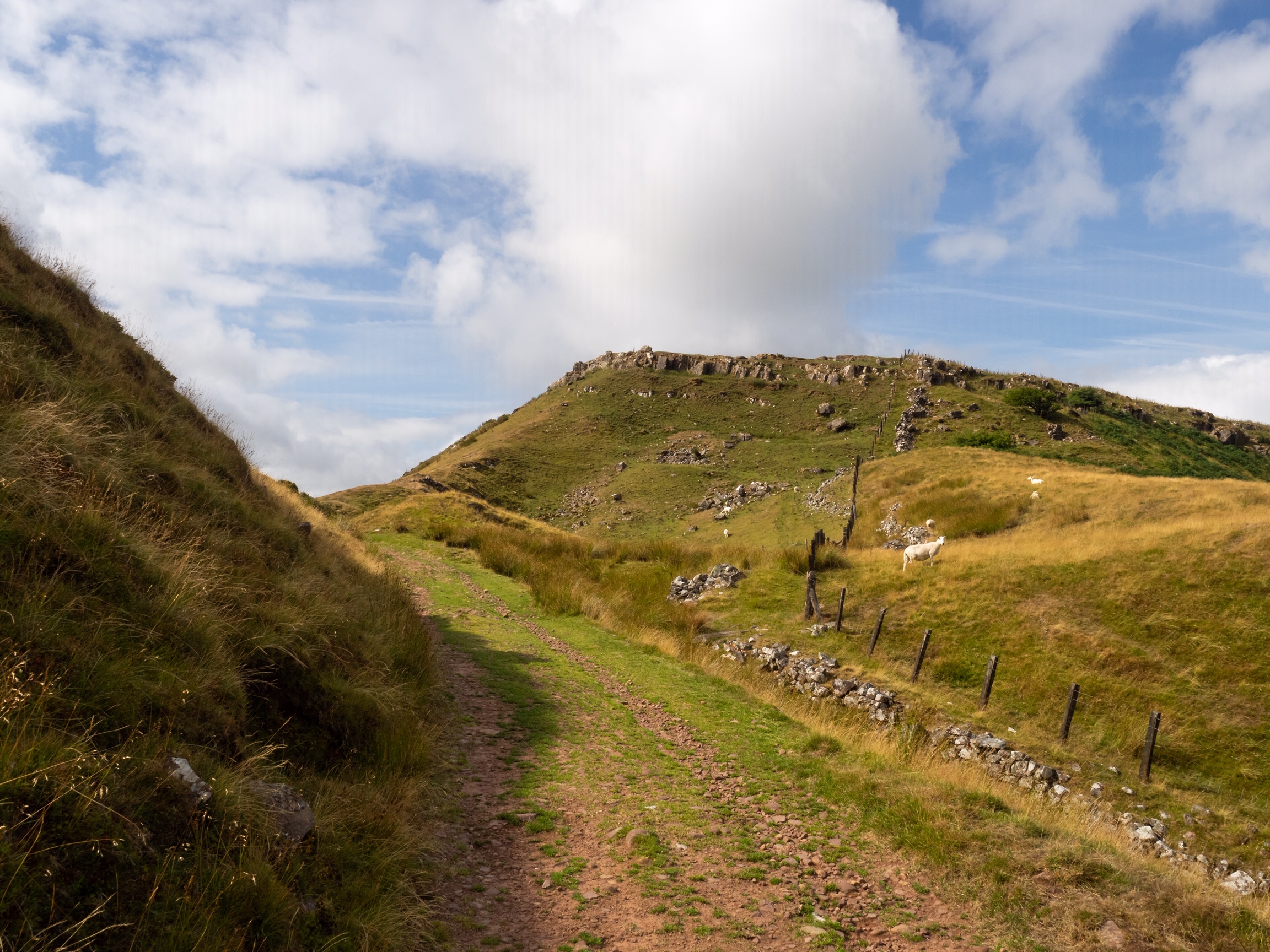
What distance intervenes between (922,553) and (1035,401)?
69.7 metres

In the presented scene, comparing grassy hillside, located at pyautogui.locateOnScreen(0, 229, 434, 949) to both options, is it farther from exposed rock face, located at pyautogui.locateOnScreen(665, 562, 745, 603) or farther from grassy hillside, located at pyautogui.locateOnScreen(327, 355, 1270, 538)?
grassy hillside, located at pyautogui.locateOnScreen(327, 355, 1270, 538)

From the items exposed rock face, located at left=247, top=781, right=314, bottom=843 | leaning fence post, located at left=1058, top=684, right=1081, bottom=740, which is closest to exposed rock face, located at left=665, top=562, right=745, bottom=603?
leaning fence post, located at left=1058, top=684, right=1081, bottom=740

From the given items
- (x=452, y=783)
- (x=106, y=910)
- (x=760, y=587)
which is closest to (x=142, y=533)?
(x=106, y=910)

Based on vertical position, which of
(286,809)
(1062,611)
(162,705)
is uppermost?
(1062,611)

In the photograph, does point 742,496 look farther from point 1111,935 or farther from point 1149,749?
point 1111,935

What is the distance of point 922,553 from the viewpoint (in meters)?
26.9

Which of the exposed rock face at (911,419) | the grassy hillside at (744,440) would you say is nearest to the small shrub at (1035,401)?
the grassy hillside at (744,440)

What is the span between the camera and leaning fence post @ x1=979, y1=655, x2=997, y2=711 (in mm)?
16562

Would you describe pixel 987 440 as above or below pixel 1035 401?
below

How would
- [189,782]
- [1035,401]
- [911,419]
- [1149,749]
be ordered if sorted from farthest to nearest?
[911,419] < [1035,401] < [1149,749] < [189,782]

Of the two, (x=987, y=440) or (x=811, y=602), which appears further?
(x=987, y=440)

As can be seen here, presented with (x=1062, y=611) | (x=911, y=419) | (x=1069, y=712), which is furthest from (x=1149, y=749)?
(x=911, y=419)

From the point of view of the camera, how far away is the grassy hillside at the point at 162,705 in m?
3.41

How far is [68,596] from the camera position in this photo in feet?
15.6
